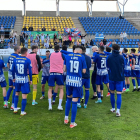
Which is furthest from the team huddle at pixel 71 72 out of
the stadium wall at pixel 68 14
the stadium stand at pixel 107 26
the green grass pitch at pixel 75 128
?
the stadium wall at pixel 68 14

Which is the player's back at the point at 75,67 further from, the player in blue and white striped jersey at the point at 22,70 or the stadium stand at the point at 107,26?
the stadium stand at the point at 107,26

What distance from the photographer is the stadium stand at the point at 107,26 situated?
2659 centimetres

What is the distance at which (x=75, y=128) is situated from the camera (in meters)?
4.68

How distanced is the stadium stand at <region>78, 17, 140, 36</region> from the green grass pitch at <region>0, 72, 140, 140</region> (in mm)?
20345

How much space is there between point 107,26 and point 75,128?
2515 centimetres

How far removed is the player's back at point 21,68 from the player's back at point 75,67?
132 centimetres

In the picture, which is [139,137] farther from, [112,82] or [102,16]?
[102,16]

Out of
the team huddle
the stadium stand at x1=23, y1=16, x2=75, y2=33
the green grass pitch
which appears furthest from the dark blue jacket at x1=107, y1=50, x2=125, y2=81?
the stadium stand at x1=23, y1=16, x2=75, y2=33

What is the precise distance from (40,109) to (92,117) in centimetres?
171

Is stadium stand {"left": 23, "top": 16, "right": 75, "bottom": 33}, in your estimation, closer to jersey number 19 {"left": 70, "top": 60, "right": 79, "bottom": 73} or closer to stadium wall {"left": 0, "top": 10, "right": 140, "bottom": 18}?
stadium wall {"left": 0, "top": 10, "right": 140, "bottom": 18}

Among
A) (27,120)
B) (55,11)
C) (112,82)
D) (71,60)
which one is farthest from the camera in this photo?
(55,11)

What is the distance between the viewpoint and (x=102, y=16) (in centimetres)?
3297

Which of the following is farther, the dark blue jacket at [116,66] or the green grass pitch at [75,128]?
the dark blue jacket at [116,66]

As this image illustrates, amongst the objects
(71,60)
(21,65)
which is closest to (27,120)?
(21,65)
